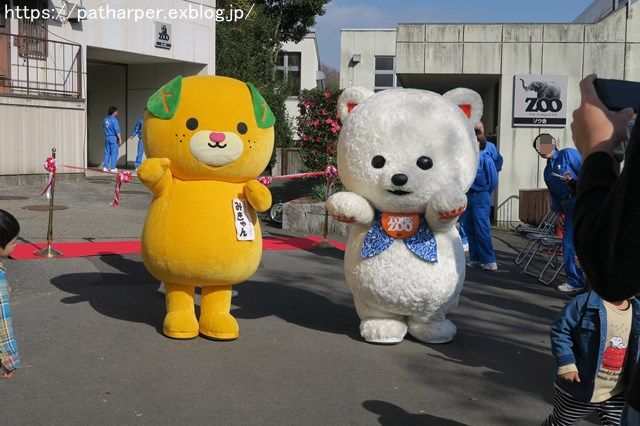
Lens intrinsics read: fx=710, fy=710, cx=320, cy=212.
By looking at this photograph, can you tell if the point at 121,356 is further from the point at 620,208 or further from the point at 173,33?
the point at 173,33

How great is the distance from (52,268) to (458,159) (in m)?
5.19

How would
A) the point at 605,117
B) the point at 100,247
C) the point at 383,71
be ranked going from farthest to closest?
the point at 383,71 < the point at 100,247 < the point at 605,117

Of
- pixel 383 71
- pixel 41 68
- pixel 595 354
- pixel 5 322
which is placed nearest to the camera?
pixel 595 354

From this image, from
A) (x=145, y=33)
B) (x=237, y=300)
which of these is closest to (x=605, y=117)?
(x=237, y=300)

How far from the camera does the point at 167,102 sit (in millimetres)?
5973

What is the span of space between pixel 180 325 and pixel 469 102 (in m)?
3.21

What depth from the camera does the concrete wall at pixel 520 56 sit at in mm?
14258

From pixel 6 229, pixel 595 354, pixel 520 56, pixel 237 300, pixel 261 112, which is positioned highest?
pixel 520 56

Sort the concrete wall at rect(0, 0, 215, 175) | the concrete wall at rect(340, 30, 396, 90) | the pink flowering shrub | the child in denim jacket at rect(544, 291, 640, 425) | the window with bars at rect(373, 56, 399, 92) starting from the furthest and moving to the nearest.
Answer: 1. the window with bars at rect(373, 56, 399, 92)
2. the concrete wall at rect(340, 30, 396, 90)
3. the concrete wall at rect(0, 0, 215, 175)
4. the pink flowering shrub
5. the child in denim jacket at rect(544, 291, 640, 425)

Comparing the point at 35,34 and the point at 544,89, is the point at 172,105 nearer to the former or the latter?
the point at 544,89

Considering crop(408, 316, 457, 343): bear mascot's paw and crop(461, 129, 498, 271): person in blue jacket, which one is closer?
crop(408, 316, 457, 343): bear mascot's paw

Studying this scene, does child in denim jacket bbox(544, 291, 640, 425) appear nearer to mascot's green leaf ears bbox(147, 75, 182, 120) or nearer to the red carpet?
mascot's green leaf ears bbox(147, 75, 182, 120)

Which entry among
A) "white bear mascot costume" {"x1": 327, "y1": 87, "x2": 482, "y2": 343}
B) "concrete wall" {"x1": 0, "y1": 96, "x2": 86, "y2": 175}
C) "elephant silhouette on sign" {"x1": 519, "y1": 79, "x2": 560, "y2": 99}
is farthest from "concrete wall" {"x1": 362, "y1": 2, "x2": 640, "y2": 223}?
"white bear mascot costume" {"x1": 327, "y1": 87, "x2": 482, "y2": 343}

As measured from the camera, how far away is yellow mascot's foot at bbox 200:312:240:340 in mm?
5988
